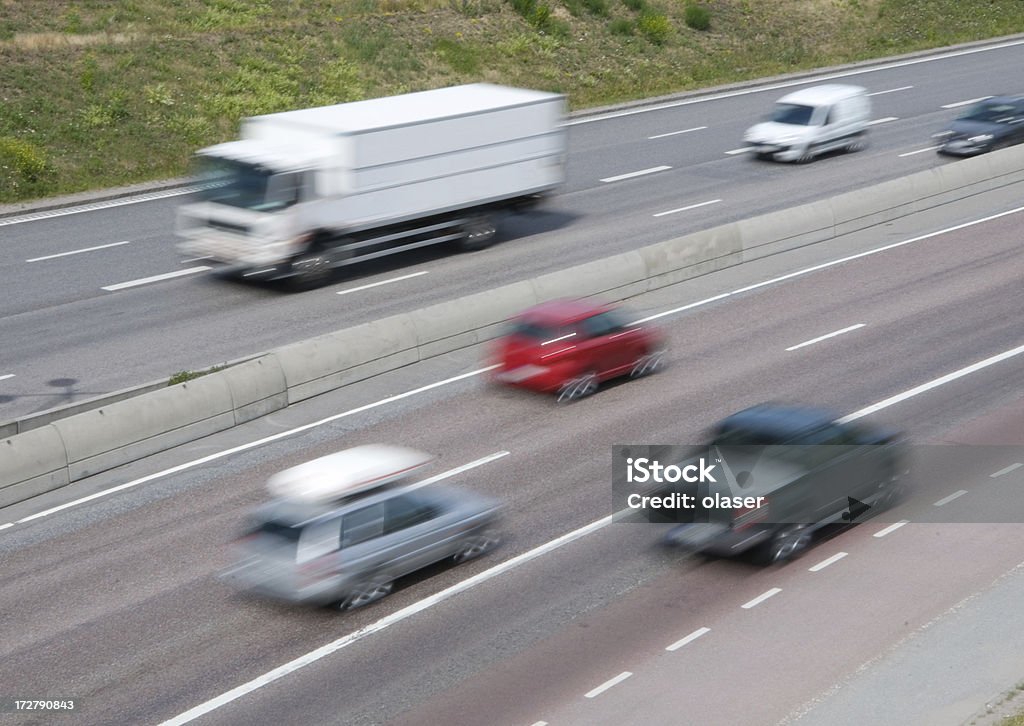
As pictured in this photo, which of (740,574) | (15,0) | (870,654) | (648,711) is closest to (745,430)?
(740,574)

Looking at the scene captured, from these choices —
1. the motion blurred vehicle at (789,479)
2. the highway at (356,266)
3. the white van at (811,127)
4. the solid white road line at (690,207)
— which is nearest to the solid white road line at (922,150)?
the highway at (356,266)

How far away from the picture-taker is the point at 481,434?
780 inches

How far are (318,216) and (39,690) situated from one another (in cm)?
1558

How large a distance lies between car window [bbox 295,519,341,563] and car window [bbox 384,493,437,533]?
66cm

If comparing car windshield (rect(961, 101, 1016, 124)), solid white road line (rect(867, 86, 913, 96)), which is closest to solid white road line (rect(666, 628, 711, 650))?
car windshield (rect(961, 101, 1016, 124))

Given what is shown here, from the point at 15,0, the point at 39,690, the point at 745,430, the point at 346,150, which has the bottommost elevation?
the point at 39,690

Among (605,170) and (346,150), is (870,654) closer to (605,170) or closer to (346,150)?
(346,150)

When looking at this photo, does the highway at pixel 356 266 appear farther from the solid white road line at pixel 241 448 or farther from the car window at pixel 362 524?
the car window at pixel 362 524

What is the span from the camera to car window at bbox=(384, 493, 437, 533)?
14836 mm

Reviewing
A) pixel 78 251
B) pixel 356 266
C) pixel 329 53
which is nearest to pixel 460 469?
pixel 356 266

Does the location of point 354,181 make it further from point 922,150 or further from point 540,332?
point 922,150

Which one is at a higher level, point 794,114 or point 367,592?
point 794,114

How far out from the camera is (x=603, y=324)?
848 inches

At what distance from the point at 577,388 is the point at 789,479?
6.28m
